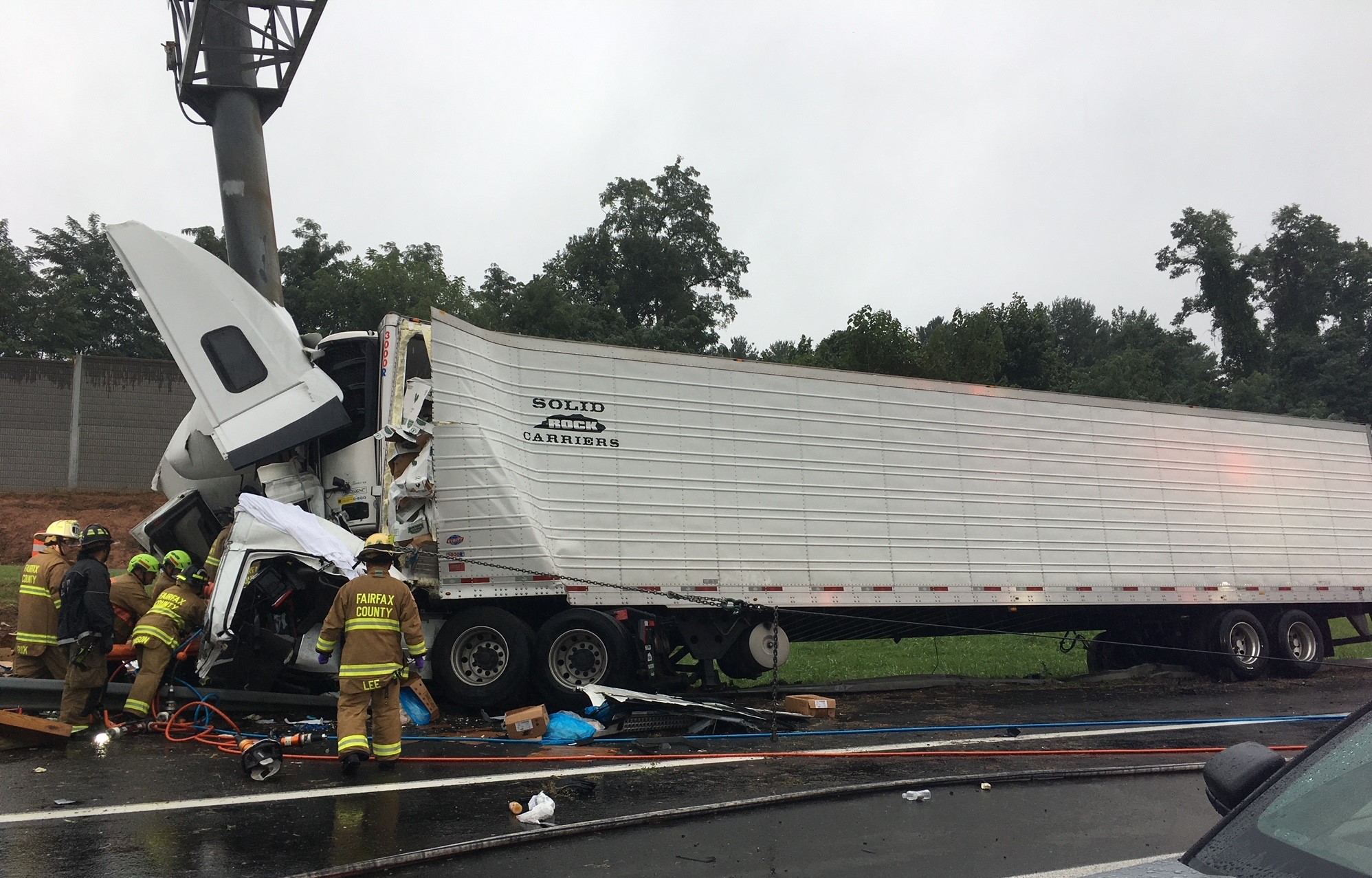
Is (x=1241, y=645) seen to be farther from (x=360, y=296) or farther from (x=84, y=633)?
(x=360, y=296)

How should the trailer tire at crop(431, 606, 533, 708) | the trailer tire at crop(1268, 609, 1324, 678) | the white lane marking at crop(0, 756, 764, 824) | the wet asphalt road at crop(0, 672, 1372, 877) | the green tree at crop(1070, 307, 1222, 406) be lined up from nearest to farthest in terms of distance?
the wet asphalt road at crop(0, 672, 1372, 877) → the white lane marking at crop(0, 756, 764, 824) → the trailer tire at crop(431, 606, 533, 708) → the trailer tire at crop(1268, 609, 1324, 678) → the green tree at crop(1070, 307, 1222, 406)

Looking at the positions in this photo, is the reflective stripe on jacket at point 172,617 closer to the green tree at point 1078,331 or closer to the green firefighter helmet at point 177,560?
the green firefighter helmet at point 177,560

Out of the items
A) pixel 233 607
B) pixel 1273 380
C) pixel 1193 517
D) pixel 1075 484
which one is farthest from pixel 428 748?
pixel 1273 380

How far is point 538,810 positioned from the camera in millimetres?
5664

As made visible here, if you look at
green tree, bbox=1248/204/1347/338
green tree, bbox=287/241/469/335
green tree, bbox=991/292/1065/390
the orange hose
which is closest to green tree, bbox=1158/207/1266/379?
green tree, bbox=1248/204/1347/338

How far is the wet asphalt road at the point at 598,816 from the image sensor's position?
500 centimetres

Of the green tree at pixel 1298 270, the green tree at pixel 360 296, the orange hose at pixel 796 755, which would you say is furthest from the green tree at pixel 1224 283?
the orange hose at pixel 796 755

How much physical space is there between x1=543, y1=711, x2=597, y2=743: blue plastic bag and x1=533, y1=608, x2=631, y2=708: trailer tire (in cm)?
100

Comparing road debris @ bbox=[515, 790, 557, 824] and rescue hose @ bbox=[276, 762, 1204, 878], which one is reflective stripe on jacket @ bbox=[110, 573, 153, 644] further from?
rescue hose @ bbox=[276, 762, 1204, 878]

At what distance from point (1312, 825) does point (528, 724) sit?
6622 mm

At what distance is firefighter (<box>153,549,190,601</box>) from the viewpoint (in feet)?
30.3

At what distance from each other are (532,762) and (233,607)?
2.89 metres

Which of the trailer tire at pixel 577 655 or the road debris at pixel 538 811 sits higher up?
the trailer tire at pixel 577 655

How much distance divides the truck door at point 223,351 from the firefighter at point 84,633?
175 centimetres
